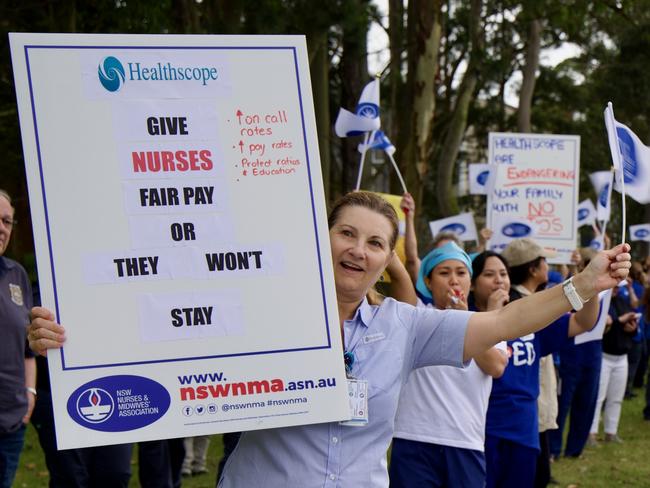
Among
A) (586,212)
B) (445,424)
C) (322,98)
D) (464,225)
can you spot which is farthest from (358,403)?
(322,98)

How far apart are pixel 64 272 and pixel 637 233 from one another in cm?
1465

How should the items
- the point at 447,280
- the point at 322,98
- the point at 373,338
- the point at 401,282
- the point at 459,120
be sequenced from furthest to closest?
the point at 459,120, the point at 322,98, the point at 447,280, the point at 401,282, the point at 373,338

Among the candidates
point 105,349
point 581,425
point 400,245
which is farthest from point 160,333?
point 581,425

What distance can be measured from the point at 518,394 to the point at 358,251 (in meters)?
3.04

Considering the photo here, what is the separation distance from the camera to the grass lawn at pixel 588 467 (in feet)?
30.7

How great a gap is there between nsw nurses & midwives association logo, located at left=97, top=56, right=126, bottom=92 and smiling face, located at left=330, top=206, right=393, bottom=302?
840mm

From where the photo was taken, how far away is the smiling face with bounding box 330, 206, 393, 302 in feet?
11.3

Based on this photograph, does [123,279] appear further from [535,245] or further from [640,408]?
[640,408]

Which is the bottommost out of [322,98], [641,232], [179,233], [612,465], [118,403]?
[612,465]

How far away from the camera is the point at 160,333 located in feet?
10.4

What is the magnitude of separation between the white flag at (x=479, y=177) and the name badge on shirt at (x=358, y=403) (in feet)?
24.7

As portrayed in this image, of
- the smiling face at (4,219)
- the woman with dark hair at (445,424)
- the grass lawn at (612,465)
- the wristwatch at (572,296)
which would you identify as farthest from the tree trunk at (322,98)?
the wristwatch at (572,296)

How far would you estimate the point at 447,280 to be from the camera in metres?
5.54

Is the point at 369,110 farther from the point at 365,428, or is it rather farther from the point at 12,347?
the point at 365,428
